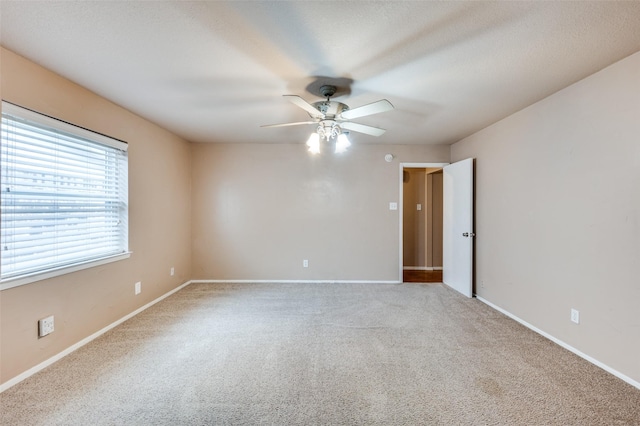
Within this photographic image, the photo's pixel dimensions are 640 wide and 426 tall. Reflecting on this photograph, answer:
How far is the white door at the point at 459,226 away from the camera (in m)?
3.82

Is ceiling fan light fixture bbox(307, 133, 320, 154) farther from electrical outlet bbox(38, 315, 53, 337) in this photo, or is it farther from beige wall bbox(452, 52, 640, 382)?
electrical outlet bbox(38, 315, 53, 337)

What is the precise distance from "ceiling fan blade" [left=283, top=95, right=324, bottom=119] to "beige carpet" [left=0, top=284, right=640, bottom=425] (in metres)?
2.07

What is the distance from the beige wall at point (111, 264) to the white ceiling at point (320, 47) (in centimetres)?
18

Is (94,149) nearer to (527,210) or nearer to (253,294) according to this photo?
(253,294)

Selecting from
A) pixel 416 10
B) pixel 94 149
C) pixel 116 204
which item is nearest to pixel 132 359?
pixel 116 204

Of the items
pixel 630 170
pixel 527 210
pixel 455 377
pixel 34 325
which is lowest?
pixel 455 377

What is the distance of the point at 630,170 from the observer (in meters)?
1.94

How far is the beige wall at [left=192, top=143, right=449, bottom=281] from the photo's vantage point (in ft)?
14.9

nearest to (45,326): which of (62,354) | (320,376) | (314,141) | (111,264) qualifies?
(62,354)

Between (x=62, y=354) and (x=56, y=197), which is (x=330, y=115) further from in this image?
(x=62, y=354)

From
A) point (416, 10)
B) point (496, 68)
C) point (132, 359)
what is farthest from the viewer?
point (132, 359)

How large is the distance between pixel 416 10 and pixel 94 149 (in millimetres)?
3010

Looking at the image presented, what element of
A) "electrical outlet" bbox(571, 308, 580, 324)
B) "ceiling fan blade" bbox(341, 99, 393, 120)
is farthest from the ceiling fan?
"electrical outlet" bbox(571, 308, 580, 324)

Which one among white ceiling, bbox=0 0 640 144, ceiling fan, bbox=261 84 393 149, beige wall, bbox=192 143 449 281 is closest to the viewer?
white ceiling, bbox=0 0 640 144
